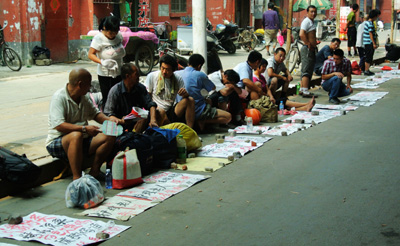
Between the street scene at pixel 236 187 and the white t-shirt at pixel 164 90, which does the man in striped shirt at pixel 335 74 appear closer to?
the street scene at pixel 236 187

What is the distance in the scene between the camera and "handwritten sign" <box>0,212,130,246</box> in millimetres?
4262

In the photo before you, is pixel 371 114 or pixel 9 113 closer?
pixel 9 113

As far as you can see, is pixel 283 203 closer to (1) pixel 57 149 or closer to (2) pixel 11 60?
(1) pixel 57 149

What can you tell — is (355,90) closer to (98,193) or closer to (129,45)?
(129,45)

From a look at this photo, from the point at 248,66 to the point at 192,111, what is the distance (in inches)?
78.5

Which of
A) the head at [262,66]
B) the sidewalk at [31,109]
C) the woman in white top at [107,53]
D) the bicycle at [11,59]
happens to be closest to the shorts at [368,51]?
the sidewalk at [31,109]

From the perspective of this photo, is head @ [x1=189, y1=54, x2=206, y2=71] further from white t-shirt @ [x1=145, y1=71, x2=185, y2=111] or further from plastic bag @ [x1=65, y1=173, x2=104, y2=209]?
plastic bag @ [x1=65, y1=173, x2=104, y2=209]

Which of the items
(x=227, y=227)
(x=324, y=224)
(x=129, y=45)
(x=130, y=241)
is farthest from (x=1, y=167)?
(x=129, y=45)

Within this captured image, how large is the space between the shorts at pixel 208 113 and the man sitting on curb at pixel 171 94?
311 mm

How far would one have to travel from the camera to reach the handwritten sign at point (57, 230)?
4.26 m

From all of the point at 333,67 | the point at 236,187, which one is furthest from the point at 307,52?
the point at 236,187

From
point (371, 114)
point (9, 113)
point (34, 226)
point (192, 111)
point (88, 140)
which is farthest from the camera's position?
point (371, 114)

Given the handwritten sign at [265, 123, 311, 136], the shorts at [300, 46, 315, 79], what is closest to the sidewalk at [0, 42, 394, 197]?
the shorts at [300, 46, 315, 79]

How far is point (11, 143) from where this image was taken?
7164 millimetres
